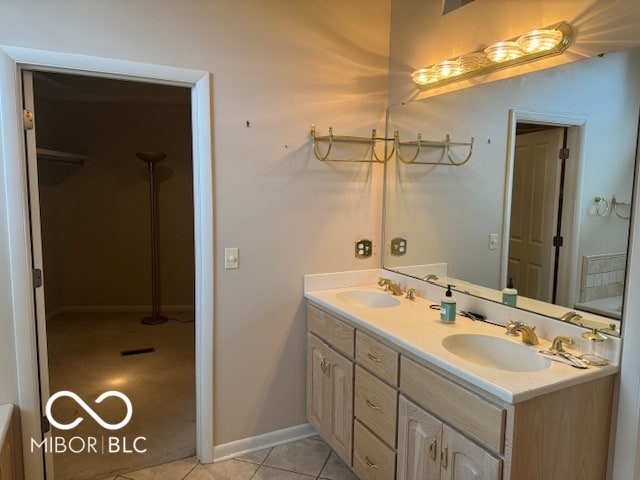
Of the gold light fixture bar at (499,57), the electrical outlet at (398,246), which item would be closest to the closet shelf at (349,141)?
the gold light fixture bar at (499,57)

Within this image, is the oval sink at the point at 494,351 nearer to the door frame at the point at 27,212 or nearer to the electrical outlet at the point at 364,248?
the electrical outlet at the point at 364,248

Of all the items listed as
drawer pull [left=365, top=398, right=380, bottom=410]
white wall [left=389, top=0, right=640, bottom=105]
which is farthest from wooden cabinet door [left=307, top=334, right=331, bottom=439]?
white wall [left=389, top=0, right=640, bottom=105]

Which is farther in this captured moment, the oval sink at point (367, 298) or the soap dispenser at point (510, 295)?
the oval sink at point (367, 298)

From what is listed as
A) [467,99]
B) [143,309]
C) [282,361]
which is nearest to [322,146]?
[467,99]

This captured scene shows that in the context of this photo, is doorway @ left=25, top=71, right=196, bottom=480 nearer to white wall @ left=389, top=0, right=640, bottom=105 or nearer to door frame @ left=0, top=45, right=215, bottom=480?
door frame @ left=0, top=45, right=215, bottom=480

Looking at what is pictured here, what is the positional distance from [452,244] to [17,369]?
216cm

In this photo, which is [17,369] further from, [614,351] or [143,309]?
[143,309]

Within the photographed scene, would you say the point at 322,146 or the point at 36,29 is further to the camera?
the point at 322,146

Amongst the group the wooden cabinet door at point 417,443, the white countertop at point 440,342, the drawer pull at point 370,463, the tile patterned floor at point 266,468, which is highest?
the white countertop at point 440,342

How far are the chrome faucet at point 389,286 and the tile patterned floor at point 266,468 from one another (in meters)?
0.98

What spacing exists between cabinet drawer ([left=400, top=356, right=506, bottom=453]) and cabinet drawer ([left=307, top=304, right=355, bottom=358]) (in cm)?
41

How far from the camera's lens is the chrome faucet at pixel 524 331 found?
166 cm

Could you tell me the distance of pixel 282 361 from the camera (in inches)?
98.7

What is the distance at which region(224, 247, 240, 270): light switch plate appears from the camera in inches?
90.0
